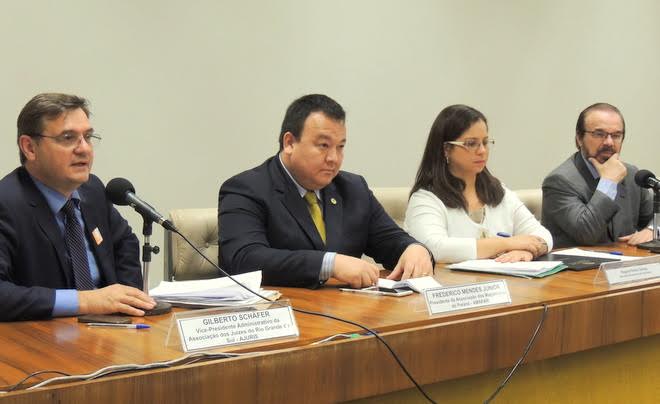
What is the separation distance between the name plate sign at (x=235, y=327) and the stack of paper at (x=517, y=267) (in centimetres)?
108

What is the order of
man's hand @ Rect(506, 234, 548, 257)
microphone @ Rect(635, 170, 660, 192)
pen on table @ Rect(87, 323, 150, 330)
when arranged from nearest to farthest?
1. pen on table @ Rect(87, 323, 150, 330)
2. man's hand @ Rect(506, 234, 548, 257)
3. microphone @ Rect(635, 170, 660, 192)

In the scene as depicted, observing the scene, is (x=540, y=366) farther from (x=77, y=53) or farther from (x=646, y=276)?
(x=77, y=53)

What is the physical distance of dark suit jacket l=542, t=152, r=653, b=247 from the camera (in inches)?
134

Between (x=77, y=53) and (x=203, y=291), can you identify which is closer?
(x=203, y=291)

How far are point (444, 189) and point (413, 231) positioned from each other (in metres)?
0.22

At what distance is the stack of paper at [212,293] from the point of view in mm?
1916

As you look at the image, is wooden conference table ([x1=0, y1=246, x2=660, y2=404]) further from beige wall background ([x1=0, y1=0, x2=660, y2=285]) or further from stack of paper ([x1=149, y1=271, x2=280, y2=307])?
beige wall background ([x1=0, y1=0, x2=660, y2=285])

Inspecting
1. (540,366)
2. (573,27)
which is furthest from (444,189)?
(573,27)

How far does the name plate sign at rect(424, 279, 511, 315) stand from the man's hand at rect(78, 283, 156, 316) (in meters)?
0.64

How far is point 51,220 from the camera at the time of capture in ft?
6.93

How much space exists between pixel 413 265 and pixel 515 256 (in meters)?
0.50

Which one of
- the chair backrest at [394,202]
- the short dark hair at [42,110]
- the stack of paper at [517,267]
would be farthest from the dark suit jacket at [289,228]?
the short dark hair at [42,110]

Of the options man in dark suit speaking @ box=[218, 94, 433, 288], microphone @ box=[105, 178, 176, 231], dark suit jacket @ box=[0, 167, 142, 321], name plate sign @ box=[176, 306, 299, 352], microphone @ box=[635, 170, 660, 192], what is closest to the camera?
name plate sign @ box=[176, 306, 299, 352]

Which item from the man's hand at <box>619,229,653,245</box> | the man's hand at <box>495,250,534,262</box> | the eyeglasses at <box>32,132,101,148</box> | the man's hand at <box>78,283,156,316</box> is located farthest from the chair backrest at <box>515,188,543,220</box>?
the man's hand at <box>78,283,156,316</box>
